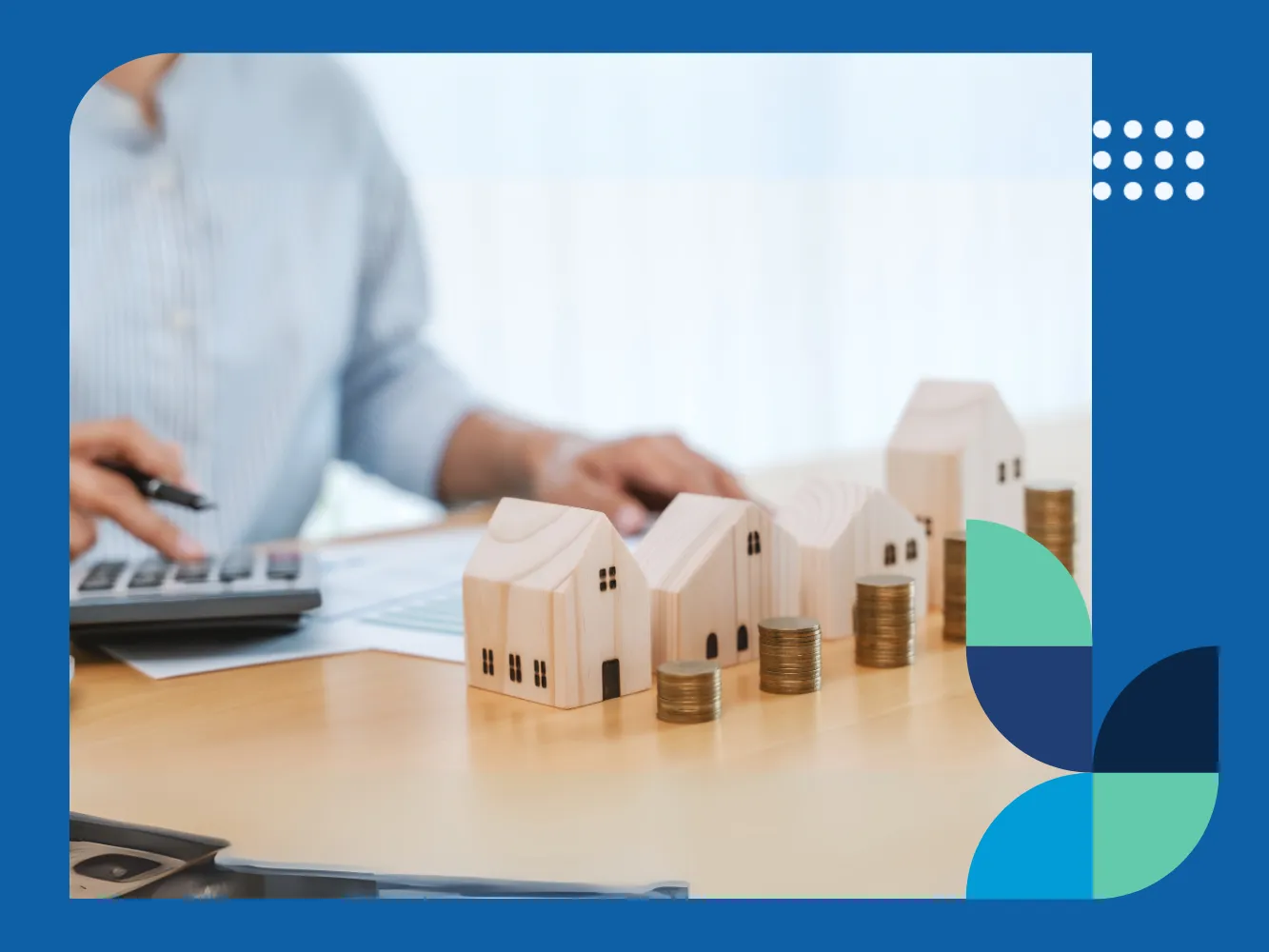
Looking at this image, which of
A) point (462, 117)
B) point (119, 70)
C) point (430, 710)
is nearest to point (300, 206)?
point (119, 70)

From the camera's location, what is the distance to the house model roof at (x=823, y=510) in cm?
97

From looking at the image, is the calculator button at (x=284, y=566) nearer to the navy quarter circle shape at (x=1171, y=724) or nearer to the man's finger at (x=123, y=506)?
the man's finger at (x=123, y=506)

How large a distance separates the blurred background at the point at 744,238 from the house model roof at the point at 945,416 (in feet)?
3.77

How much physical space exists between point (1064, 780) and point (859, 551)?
29 centimetres

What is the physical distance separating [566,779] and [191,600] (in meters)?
0.38

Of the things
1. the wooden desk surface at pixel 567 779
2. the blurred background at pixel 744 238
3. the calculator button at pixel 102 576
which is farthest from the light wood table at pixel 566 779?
the blurred background at pixel 744 238

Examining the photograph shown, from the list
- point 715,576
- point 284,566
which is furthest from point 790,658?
point 284,566

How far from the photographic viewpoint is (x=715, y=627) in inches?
35.5

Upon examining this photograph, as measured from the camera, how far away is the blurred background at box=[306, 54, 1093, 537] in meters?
2.34

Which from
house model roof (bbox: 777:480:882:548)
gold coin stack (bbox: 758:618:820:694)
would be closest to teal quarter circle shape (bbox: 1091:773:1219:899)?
gold coin stack (bbox: 758:618:820:694)

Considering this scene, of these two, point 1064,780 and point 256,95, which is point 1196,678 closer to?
point 1064,780

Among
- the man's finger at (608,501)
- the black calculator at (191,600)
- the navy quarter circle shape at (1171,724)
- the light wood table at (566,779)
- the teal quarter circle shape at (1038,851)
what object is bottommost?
the teal quarter circle shape at (1038,851)

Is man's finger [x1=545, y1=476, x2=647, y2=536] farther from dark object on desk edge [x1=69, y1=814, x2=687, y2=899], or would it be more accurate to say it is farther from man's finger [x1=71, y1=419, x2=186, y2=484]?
dark object on desk edge [x1=69, y1=814, x2=687, y2=899]

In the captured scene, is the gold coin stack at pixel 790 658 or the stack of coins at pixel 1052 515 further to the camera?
the stack of coins at pixel 1052 515
